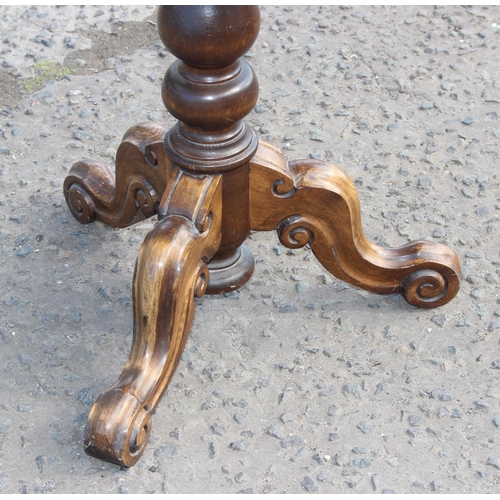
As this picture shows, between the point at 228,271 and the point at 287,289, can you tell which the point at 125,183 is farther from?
the point at 287,289

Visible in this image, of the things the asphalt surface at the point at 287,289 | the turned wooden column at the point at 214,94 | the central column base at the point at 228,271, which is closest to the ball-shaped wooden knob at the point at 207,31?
the turned wooden column at the point at 214,94

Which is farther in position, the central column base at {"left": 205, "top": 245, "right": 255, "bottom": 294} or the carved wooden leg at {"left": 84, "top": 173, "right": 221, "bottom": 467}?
the central column base at {"left": 205, "top": 245, "right": 255, "bottom": 294}

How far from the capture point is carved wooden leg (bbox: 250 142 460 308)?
1.42 meters

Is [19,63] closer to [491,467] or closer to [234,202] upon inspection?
[234,202]

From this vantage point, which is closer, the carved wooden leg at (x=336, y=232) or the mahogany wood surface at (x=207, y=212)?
the mahogany wood surface at (x=207, y=212)

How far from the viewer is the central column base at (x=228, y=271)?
1554 millimetres

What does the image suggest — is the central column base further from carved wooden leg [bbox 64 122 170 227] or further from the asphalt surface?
carved wooden leg [bbox 64 122 170 227]

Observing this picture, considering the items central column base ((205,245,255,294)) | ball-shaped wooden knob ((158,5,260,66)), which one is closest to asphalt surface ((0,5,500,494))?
central column base ((205,245,255,294))

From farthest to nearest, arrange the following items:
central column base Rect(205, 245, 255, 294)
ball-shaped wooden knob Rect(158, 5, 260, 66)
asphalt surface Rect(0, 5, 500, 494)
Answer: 1. central column base Rect(205, 245, 255, 294)
2. asphalt surface Rect(0, 5, 500, 494)
3. ball-shaped wooden knob Rect(158, 5, 260, 66)

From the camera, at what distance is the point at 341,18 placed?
2361 millimetres

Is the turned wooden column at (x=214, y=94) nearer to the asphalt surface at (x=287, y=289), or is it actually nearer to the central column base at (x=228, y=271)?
the central column base at (x=228, y=271)

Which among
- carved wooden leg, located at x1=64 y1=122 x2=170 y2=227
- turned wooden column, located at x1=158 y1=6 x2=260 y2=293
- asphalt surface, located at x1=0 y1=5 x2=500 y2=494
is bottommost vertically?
asphalt surface, located at x1=0 y1=5 x2=500 y2=494


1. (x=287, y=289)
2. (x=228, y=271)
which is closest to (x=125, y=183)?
(x=228, y=271)

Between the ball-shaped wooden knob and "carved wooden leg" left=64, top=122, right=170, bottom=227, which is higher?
the ball-shaped wooden knob
